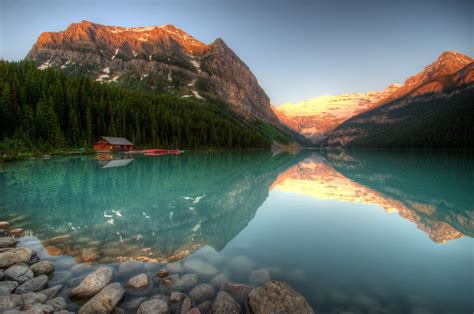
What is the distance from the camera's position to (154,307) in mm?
7160

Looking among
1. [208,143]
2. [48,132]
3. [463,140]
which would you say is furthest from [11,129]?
[463,140]

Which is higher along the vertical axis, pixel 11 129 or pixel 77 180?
pixel 11 129

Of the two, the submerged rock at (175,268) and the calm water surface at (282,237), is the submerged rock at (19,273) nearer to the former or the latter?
the calm water surface at (282,237)

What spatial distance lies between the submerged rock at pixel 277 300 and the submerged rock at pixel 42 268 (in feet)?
25.9

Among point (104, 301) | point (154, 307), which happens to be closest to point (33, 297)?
point (104, 301)

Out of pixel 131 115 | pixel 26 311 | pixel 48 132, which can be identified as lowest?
pixel 26 311

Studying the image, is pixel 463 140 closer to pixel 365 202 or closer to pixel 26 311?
pixel 365 202

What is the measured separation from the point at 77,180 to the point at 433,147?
233812mm

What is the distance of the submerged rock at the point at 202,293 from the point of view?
8133mm

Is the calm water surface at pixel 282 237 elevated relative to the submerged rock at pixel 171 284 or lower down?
lower down

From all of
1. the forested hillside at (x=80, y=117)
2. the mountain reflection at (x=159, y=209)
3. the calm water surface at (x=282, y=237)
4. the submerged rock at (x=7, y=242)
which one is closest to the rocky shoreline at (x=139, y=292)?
the calm water surface at (x=282, y=237)

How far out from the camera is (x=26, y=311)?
21.0 ft

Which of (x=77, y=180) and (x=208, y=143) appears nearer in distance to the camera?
(x=77, y=180)

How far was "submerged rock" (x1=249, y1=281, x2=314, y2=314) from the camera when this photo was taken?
7171 millimetres
